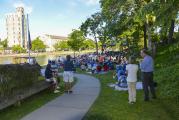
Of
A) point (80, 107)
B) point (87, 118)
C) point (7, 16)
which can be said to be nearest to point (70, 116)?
point (87, 118)

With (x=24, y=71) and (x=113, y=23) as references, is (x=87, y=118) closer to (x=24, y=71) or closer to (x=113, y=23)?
(x=24, y=71)

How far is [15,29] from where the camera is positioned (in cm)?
17700

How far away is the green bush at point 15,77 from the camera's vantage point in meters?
10.1

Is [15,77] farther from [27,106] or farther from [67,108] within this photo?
[67,108]

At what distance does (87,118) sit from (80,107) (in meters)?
1.65

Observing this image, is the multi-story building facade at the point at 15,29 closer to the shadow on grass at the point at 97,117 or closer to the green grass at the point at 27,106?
the green grass at the point at 27,106

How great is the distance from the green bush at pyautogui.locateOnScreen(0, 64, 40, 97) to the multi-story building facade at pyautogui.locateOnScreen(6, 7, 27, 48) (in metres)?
162

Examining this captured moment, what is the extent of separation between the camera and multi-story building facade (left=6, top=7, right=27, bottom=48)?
173 metres

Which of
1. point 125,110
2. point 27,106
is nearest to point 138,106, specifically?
point 125,110

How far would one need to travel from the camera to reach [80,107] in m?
10.5

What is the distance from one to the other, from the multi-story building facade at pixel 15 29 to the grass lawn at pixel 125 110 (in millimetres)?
162887

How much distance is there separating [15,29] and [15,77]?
17177cm

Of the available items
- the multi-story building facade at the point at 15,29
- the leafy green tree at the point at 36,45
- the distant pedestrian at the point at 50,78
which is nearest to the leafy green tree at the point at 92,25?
the distant pedestrian at the point at 50,78

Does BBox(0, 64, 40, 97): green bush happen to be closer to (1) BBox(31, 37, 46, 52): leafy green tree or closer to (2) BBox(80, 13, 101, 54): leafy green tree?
(2) BBox(80, 13, 101, 54): leafy green tree
